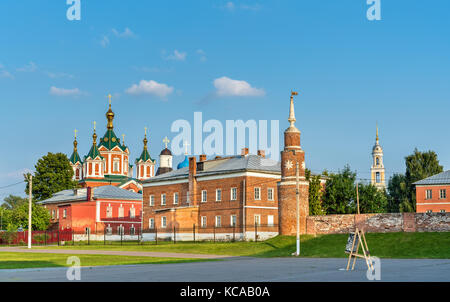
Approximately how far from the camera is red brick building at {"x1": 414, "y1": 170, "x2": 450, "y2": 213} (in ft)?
256

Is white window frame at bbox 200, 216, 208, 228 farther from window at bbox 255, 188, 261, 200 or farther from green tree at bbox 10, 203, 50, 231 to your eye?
green tree at bbox 10, 203, 50, 231

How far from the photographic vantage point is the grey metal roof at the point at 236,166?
61750 millimetres

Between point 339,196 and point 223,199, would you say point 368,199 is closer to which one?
point 339,196

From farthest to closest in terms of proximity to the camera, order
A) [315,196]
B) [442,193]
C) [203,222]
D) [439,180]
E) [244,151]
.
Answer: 1. [439,180]
2. [442,193]
3. [244,151]
4. [315,196]
5. [203,222]

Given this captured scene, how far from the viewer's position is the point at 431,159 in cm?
9688

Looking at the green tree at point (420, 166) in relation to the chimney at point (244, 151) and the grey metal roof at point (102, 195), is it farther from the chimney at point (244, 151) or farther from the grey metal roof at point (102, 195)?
the grey metal roof at point (102, 195)

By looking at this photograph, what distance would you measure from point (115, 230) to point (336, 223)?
142 feet

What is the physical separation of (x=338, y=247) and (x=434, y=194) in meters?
43.4

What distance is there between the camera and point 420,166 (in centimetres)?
9606

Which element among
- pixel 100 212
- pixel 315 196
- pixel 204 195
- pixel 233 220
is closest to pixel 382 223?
pixel 233 220

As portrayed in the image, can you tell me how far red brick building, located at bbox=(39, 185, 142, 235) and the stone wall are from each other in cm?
3974
